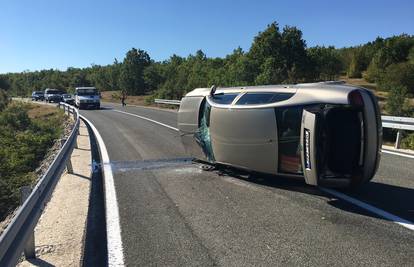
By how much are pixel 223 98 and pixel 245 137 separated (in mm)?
1216

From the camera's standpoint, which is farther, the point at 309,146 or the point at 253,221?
the point at 309,146

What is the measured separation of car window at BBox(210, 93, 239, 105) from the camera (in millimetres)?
9116

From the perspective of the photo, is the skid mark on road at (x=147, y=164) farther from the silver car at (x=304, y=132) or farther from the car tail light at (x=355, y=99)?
the car tail light at (x=355, y=99)

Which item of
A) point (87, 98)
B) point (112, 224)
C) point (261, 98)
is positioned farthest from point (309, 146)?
point (87, 98)

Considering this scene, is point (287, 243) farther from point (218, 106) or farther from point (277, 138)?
point (218, 106)

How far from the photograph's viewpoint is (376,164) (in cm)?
742

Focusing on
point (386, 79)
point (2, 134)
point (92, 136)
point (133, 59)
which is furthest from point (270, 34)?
point (133, 59)

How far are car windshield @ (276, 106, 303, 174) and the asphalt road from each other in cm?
47

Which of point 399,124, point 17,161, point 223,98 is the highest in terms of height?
point 223,98

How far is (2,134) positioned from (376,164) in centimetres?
2695

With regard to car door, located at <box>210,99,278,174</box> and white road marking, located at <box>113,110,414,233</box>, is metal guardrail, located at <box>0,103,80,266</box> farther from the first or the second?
white road marking, located at <box>113,110,414,233</box>

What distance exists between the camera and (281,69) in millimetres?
48906

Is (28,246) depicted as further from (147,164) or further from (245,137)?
(147,164)

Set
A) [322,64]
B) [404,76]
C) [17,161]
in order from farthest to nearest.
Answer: [322,64], [404,76], [17,161]
